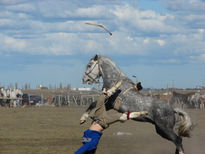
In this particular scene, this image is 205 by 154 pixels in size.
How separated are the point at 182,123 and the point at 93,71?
8.64 feet

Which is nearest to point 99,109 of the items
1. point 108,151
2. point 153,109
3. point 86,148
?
point 86,148

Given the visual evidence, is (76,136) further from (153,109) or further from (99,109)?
(99,109)

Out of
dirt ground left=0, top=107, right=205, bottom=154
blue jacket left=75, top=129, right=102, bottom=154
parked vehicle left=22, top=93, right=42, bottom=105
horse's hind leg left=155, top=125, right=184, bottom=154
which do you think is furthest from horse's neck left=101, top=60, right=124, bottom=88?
parked vehicle left=22, top=93, right=42, bottom=105

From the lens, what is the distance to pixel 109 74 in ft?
41.7

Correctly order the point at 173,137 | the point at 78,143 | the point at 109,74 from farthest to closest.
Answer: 1. the point at 78,143
2. the point at 109,74
3. the point at 173,137

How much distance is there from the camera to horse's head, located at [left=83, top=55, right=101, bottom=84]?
12.9 m

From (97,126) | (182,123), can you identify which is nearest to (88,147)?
(97,126)

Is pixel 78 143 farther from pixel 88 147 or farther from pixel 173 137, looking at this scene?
pixel 88 147

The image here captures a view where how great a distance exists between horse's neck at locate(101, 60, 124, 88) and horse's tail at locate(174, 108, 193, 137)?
168 centimetres

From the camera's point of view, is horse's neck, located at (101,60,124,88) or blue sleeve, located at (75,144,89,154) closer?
blue sleeve, located at (75,144,89,154)

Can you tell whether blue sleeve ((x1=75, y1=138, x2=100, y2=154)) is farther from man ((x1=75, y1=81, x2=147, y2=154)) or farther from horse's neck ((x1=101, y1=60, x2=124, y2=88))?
horse's neck ((x1=101, y1=60, x2=124, y2=88))

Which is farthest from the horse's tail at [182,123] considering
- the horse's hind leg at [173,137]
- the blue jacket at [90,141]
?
the blue jacket at [90,141]

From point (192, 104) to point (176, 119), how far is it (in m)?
36.2

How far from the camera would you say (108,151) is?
15484 mm
